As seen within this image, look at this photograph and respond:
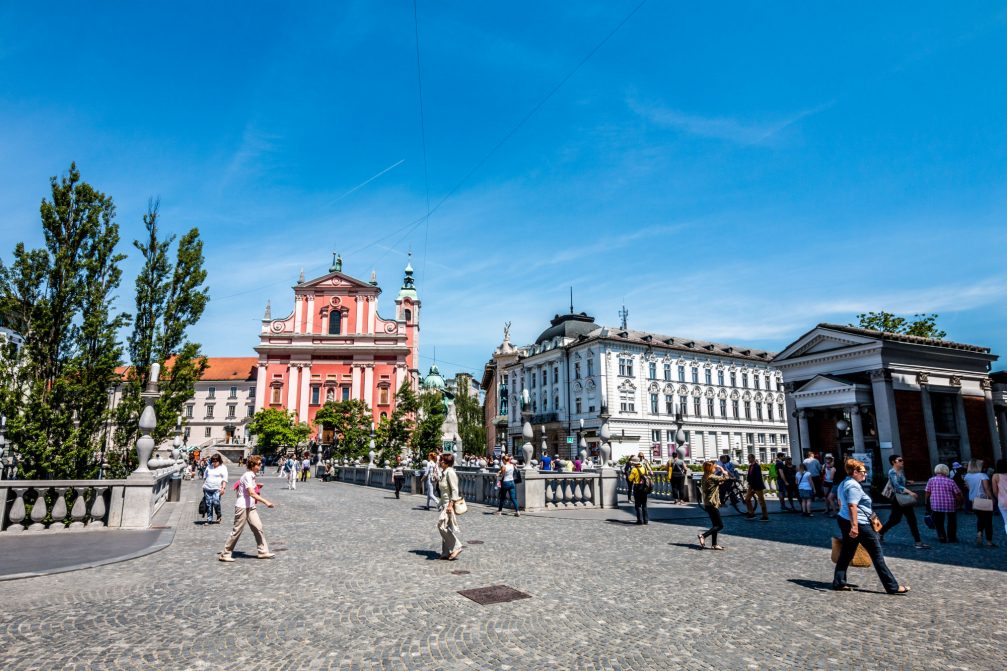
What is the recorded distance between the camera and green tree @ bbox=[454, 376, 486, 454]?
73.0 m

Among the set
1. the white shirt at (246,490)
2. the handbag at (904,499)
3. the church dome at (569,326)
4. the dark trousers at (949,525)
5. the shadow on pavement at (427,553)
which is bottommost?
the shadow on pavement at (427,553)

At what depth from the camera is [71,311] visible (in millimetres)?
14688

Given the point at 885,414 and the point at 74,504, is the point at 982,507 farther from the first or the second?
the point at 74,504

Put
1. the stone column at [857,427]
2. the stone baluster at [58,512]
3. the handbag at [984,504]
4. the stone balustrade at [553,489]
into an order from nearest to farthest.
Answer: the handbag at [984,504]
the stone baluster at [58,512]
the stone balustrade at [553,489]
the stone column at [857,427]

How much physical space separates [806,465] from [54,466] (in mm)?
20393

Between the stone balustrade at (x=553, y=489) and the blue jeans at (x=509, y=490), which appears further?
the stone balustrade at (x=553, y=489)

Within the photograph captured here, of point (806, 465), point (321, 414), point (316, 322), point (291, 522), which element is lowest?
point (291, 522)

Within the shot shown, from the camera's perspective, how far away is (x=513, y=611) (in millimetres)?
6461

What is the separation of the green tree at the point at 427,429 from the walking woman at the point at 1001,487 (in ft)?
84.8

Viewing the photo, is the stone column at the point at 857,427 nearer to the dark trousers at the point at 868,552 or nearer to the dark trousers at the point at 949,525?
the dark trousers at the point at 949,525

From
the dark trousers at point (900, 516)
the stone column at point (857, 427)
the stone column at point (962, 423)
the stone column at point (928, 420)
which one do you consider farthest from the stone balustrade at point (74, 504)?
the stone column at point (962, 423)

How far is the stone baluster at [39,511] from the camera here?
38.2ft

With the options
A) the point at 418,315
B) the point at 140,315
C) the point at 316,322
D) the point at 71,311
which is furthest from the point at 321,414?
the point at 71,311

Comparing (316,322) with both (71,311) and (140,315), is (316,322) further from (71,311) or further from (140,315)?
(71,311)
